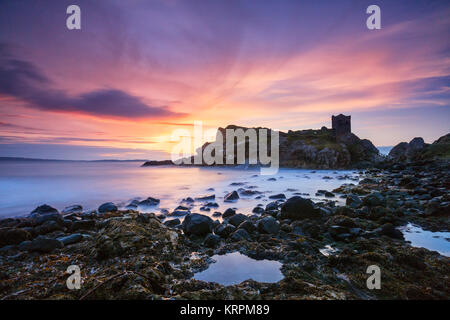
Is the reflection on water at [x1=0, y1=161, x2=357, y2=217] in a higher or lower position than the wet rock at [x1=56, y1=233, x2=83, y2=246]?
lower

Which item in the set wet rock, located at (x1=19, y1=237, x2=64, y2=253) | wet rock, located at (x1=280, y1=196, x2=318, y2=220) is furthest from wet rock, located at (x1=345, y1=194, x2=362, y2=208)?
wet rock, located at (x1=19, y1=237, x2=64, y2=253)

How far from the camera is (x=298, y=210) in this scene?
9578 millimetres

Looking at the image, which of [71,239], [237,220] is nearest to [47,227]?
[71,239]

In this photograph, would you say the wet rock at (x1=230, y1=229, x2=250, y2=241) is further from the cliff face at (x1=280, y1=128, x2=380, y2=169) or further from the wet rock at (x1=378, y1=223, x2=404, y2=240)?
the cliff face at (x1=280, y1=128, x2=380, y2=169)

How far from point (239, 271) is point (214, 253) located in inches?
52.0

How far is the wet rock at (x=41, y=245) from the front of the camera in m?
6.07

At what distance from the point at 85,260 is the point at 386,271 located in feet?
25.0

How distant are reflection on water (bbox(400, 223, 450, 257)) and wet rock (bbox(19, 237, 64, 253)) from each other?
462 inches

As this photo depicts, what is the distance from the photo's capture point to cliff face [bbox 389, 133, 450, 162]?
162 ft

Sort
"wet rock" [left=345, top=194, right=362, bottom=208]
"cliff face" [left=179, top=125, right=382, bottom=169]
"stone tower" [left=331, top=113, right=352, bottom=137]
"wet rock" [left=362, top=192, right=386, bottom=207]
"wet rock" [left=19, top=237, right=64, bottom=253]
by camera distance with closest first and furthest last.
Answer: "wet rock" [left=19, top=237, right=64, bottom=253], "wet rock" [left=362, top=192, right=386, bottom=207], "wet rock" [left=345, top=194, right=362, bottom=208], "cliff face" [left=179, top=125, right=382, bottom=169], "stone tower" [left=331, top=113, right=352, bottom=137]

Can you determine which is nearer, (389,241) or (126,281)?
(126,281)

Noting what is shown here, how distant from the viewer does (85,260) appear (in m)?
5.26

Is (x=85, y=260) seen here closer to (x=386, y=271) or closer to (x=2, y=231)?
(x=2, y=231)
